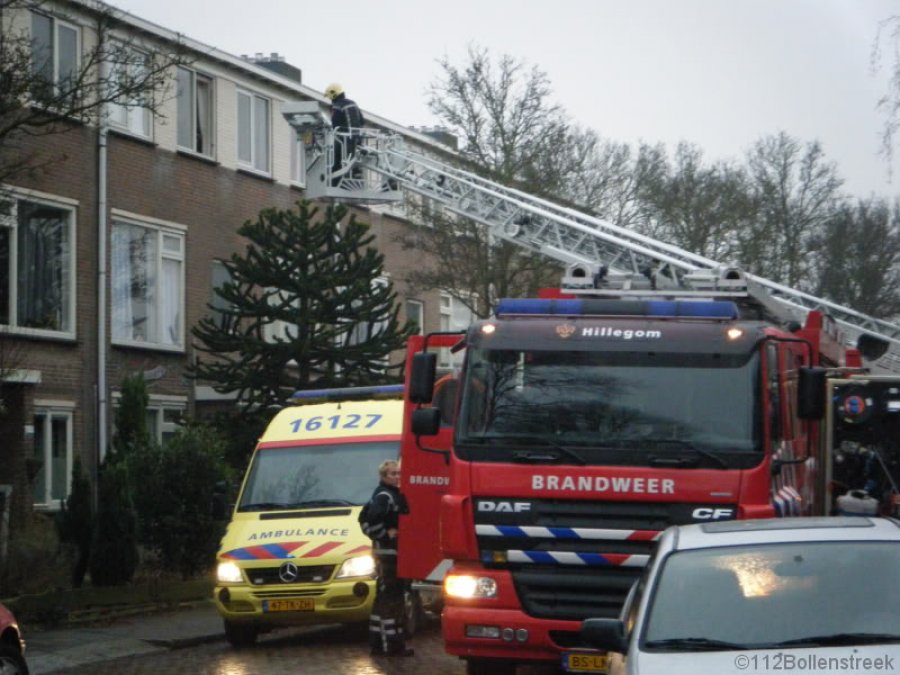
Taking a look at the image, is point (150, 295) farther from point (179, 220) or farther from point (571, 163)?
point (571, 163)

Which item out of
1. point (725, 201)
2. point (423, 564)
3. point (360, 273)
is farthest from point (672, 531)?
point (725, 201)

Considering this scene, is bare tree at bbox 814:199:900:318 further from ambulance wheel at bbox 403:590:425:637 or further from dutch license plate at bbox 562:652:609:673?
dutch license plate at bbox 562:652:609:673

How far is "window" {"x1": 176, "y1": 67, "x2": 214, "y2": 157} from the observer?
3319 cm

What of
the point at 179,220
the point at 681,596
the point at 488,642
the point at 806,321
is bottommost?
the point at 488,642

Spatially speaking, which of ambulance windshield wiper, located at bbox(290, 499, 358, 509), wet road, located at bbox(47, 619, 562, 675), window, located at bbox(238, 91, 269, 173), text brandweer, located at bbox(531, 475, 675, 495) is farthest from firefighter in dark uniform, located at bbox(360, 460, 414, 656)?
window, located at bbox(238, 91, 269, 173)

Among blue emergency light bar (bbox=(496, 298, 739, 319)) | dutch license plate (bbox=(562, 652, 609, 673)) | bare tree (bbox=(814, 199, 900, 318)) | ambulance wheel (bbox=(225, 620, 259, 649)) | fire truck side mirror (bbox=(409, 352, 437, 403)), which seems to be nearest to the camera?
dutch license plate (bbox=(562, 652, 609, 673))

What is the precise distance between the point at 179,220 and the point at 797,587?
85.9 ft

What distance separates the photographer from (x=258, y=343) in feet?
93.4

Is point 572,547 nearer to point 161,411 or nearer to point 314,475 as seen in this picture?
point 314,475

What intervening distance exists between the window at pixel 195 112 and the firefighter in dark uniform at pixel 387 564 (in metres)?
18.7

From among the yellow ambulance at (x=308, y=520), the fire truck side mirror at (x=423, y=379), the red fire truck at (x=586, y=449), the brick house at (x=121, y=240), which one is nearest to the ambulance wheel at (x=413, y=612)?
the yellow ambulance at (x=308, y=520)

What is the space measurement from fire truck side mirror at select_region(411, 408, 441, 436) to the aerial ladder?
9437 mm

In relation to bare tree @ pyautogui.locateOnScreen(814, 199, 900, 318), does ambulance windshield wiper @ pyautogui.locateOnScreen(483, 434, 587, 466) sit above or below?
below

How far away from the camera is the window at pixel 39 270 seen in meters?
28.2
